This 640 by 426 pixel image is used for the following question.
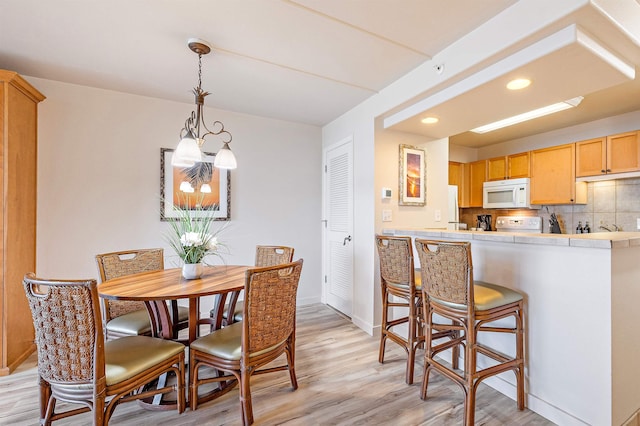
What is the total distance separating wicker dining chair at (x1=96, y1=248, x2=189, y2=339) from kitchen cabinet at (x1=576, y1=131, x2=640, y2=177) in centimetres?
494

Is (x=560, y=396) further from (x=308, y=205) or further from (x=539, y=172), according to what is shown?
(x=539, y=172)

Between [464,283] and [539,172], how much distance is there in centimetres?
356

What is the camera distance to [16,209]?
2340 mm

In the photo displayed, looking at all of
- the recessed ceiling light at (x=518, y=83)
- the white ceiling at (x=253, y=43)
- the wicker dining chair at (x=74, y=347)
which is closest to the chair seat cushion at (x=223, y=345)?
the wicker dining chair at (x=74, y=347)

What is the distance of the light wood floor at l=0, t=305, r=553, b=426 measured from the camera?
68.2 inches

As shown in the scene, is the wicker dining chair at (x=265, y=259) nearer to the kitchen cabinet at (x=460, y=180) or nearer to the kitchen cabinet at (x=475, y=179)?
the kitchen cabinet at (x=460, y=180)

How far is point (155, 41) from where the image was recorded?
208 centimetres

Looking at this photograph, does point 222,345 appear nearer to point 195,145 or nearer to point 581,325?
point 195,145

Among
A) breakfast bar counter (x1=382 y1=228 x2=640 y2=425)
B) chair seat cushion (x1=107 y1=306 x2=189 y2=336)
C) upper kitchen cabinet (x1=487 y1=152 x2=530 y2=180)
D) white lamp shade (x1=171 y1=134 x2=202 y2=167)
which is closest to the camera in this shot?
breakfast bar counter (x1=382 y1=228 x2=640 y2=425)

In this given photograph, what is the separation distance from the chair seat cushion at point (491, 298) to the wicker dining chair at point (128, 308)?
1.93 meters

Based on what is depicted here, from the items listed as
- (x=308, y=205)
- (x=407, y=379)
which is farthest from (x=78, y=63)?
(x=407, y=379)

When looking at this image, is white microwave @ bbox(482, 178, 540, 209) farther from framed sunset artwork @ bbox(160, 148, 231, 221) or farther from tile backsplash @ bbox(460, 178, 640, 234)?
framed sunset artwork @ bbox(160, 148, 231, 221)

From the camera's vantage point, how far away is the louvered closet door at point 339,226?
11.1 feet

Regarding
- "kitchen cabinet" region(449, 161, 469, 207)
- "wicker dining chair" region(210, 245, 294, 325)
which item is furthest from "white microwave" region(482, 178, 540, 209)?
"wicker dining chair" region(210, 245, 294, 325)
